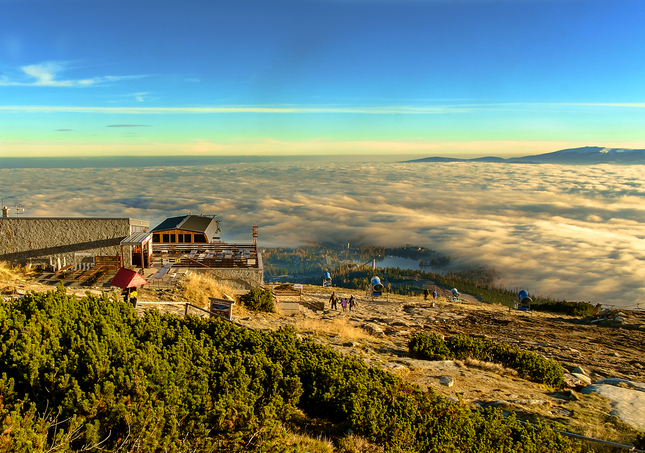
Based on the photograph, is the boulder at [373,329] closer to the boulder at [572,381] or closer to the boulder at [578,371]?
the boulder at [578,371]

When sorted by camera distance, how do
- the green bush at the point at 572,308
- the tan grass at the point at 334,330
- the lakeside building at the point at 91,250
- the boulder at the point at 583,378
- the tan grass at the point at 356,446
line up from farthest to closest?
the green bush at the point at 572,308, the lakeside building at the point at 91,250, the tan grass at the point at 334,330, the boulder at the point at 583,378, the tan grass at the point at 356,446

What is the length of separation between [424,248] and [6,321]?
187 meters

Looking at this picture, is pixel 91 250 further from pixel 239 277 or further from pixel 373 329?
pixel 373 329

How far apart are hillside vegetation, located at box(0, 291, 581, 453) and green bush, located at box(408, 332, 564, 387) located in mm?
4589

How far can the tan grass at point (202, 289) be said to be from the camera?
1519 cm

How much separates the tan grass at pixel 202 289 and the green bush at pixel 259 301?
2.50ft

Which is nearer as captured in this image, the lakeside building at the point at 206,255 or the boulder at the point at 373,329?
the boulder at the point at 373,329

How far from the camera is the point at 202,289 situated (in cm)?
1633

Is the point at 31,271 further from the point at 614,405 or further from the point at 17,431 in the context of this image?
the point at 614,405

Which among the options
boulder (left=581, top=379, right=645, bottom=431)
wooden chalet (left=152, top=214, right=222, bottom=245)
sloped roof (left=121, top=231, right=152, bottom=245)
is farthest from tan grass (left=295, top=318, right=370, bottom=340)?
wooden chalet (left=152, top=214, right=222, bottom=245)

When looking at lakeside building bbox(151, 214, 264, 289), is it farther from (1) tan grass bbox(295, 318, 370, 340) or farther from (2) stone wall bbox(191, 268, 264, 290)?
(1) tan grass bbox(295, 318, 370, 340)

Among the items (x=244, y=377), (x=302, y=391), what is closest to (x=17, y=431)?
(x=244, y=377)

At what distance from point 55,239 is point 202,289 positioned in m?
7.45

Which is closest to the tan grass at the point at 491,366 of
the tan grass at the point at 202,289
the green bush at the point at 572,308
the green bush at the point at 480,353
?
the green bush at the point at 480,353
